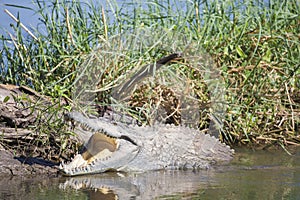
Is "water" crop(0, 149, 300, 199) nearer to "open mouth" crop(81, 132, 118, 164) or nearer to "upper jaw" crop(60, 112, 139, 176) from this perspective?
"upper jaw" crop(60, 112, 139, 176)

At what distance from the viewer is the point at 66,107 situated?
536 cm

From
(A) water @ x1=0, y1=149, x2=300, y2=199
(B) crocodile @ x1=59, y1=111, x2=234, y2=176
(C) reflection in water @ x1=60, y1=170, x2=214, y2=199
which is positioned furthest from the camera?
(B) crocodile @ x1=59, y1=111, x2=234, y2=176

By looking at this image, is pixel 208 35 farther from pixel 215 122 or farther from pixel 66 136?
pixel 66 136

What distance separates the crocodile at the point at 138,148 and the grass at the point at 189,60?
13.5 inches

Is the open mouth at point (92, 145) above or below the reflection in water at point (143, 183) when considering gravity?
Answer: above

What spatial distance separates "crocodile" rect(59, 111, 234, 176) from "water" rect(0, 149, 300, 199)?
130 millimetres

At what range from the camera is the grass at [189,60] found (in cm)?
613

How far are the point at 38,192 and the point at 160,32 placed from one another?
272 centimetres

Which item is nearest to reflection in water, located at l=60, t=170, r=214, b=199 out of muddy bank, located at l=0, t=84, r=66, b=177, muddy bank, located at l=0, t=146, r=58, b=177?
muddy bank, located at l=0, t=146, r=58, b=177

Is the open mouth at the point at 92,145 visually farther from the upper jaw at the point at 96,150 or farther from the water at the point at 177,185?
the water at the point at 177,185

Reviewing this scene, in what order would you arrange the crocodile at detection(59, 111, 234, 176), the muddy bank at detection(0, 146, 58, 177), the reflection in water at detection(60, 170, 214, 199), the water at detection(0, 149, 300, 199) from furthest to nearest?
the crocodile at detection(59, 111, 234, 176), the muddy bank at detection(0, 146, 58, 177), the reflection in water at detection(60, 170, 214, 199), the water at detection(0, 149, 300, 199)

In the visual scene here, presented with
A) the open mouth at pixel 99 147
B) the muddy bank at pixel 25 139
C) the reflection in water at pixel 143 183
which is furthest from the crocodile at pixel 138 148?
the muddy bank at pixel 25 139

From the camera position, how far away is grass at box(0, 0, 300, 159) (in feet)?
20.1

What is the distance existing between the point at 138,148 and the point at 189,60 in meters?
1.34
